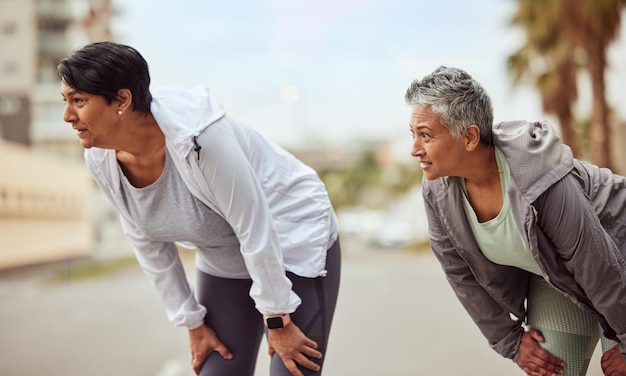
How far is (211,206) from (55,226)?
7.31m

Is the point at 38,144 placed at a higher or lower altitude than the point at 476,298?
lower

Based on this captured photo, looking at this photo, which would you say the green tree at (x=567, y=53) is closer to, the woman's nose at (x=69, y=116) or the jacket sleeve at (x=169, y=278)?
the jacket sleeve at (x=169, y=278)

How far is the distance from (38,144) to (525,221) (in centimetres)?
883

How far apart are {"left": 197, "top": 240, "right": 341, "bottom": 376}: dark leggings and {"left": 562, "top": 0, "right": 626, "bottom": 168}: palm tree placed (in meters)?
5.70

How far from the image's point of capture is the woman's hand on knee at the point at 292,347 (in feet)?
4.14

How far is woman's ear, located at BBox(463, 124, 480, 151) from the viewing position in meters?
1.17

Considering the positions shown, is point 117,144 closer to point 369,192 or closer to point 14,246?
point 14,246

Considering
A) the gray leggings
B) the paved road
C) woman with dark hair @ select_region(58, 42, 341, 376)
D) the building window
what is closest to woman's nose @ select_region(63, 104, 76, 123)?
woman with dark hair @ select_region(58, 42, 341, 376)

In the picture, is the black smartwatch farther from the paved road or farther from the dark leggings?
the paved road

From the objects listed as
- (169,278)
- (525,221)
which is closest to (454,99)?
(525,221)

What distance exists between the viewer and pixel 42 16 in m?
10.5

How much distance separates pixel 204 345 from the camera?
1404 millimetres

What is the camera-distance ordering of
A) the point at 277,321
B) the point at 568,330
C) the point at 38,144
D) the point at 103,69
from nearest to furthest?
1. the point at 103,69
2. the point at 277,321
3. the point at 568,330
4. the point at 38,144

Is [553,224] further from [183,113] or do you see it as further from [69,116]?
[69,116]
